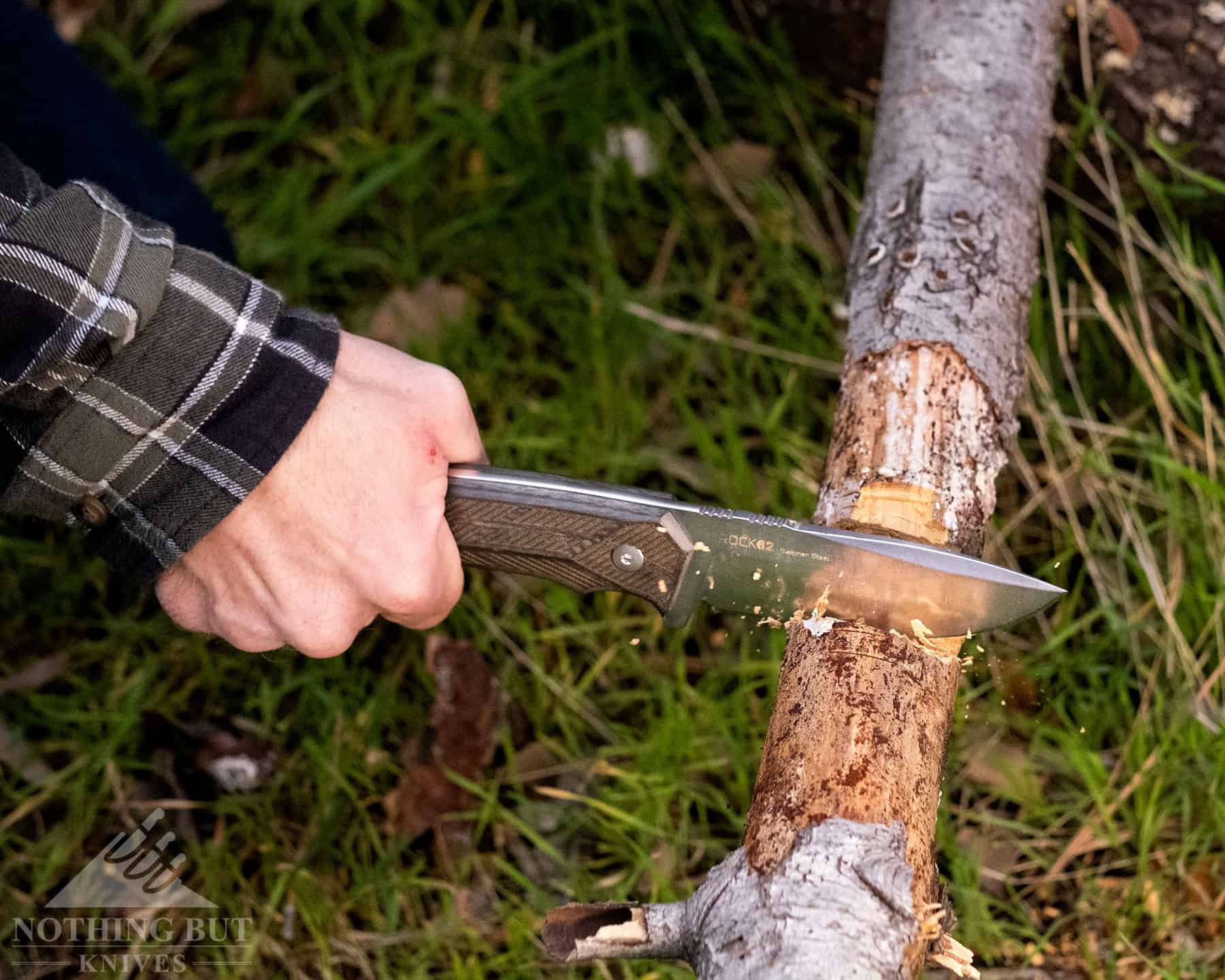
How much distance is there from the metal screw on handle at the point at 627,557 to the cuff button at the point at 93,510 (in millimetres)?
806

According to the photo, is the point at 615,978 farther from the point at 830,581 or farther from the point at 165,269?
the point at 165,269

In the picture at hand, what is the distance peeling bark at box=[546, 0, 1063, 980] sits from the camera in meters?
1.38

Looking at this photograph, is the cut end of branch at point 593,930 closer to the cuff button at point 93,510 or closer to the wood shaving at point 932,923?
the wood shaving at point 932,923

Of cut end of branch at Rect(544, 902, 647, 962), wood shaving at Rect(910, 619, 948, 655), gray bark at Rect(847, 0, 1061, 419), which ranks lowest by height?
cut end of branch at Rect(544, 902, 647, 962)

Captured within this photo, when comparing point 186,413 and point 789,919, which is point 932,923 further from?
point 186,413

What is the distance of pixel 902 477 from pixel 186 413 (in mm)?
1096

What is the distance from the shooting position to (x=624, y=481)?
257 cm

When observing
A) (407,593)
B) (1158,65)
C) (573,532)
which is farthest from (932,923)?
(1158,65)

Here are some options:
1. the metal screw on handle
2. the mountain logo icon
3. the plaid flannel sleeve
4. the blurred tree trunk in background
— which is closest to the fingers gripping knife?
the metal screw on handle

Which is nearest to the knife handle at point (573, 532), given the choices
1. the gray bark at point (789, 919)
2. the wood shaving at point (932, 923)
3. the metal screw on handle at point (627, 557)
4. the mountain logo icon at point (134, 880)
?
the metal screw on handle at point (627, 557)

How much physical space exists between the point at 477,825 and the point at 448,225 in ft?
4.99

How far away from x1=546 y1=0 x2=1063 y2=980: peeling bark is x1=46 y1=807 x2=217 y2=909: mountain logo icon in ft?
3.50

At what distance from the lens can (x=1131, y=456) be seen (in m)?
2.52

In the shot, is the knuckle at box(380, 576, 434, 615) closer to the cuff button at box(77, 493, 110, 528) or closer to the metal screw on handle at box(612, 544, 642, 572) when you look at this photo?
the metal screw on handle at box(612, 544, 642, 572)
